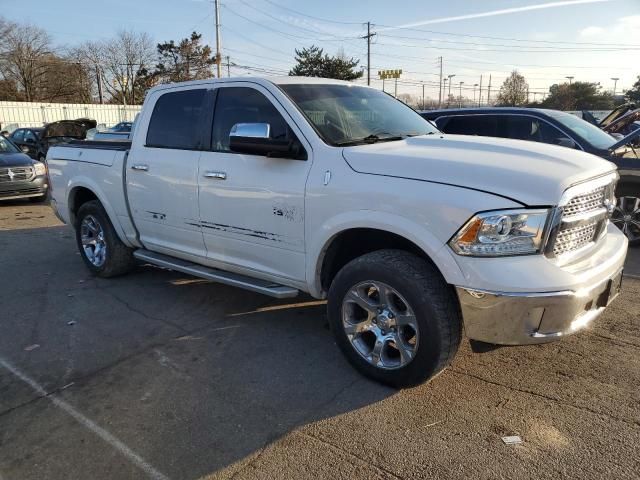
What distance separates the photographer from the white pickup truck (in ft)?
9.23

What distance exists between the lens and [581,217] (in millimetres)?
3061

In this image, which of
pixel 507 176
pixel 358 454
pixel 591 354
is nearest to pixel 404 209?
pixel 507 176

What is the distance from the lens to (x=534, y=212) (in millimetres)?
2775

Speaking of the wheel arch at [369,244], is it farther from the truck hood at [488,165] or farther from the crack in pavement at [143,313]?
the crack in pavement at [143,313]

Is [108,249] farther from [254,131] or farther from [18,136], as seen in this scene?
[18,136]

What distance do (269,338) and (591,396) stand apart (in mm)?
2306

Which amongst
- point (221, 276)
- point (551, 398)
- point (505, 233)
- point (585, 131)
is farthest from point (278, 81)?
point (585, 131)

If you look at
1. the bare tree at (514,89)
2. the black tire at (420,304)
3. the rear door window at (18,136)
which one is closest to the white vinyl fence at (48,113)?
the rear door window at (18,136)

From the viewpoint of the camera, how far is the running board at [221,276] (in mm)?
3848

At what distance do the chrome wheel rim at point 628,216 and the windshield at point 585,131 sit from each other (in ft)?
2.52

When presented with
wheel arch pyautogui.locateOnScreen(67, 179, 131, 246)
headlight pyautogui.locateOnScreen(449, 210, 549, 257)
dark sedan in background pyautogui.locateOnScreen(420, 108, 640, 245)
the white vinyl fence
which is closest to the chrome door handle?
wheel arch pyautogui.locateOnScreen(67, 179, 131, 246)

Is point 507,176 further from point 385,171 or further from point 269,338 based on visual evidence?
point 269,338

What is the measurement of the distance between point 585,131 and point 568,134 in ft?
1.31

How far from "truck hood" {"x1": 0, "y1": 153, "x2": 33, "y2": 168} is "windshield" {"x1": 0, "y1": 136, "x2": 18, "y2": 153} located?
17.8 inches
